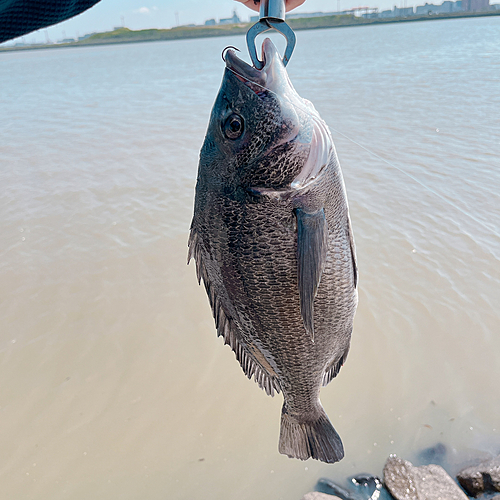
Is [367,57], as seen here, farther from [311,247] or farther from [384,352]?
[311,247]

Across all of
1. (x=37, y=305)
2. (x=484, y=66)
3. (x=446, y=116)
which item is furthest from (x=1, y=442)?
(x=484, y=66)

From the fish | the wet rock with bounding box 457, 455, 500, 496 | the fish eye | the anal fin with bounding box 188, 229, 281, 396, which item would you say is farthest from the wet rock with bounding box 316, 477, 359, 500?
the fish eye

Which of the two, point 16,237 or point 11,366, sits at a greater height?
point 16,237

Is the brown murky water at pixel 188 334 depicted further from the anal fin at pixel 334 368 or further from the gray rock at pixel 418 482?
the anal fin at pixel 334 368

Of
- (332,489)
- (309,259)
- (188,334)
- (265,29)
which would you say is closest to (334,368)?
(309,259)

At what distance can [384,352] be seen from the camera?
399cm

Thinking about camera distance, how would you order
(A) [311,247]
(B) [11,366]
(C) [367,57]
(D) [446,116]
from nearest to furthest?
(A) [311,247] < (B) [11,366] < (D) [446,116] < (C) [367,57]

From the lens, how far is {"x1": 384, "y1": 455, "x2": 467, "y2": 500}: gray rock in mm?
2719

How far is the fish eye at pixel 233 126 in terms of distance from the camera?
165 cm

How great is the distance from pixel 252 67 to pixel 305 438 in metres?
1.70

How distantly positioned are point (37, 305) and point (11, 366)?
0.89 metres

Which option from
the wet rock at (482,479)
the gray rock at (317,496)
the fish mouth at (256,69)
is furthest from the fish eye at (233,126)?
the wet rock at (482,479)

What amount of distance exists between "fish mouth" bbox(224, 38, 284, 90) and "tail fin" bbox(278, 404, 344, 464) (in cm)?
152

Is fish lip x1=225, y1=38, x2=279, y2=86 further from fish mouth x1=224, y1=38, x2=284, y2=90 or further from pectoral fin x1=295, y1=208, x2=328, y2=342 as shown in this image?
pectoral fin x1=295, y1=208, x2=328, y2=342
